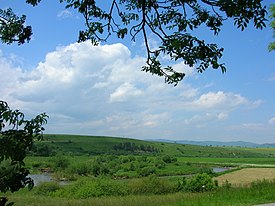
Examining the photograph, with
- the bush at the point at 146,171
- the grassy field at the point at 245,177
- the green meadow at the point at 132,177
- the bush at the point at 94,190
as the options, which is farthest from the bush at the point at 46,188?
the bush at the point at 146,171

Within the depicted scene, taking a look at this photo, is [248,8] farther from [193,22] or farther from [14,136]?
[14,136]

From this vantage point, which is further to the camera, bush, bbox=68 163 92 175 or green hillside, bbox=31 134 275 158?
green hillside, bbox=31 134 275 158

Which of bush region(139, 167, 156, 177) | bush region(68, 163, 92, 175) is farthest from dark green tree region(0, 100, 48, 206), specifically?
bush region(68, 163, 92, 175)

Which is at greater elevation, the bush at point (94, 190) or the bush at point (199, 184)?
the bush at point (199, 184)

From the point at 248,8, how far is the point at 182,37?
0.89 metres

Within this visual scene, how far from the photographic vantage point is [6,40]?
17.0 ft

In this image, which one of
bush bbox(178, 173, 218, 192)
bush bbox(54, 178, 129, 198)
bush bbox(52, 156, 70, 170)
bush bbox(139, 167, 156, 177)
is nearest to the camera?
bush bbox(178, 173, 218, 192)

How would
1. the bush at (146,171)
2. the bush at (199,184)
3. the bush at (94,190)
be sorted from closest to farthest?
1. the bush at (199,184)
2. the bush at (94,190)
3. the bush at (146,171)

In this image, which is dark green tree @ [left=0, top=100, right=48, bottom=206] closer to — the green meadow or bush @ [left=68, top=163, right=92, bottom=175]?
the green meadow

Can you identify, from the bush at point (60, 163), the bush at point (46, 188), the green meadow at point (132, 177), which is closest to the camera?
the green meadow at point (132, 177)

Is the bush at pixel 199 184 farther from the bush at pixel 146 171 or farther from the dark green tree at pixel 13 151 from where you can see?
the bush at pixel 146 171

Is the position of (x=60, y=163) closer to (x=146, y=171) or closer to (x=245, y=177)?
(x=146, y=171)

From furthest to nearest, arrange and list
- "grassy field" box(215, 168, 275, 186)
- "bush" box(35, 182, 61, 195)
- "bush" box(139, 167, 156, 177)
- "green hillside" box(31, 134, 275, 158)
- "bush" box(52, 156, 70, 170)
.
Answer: "green hillside" box(31, 134, 275, 158), "bush" box(52, 156, 70, 170), "bush" box(139, 167, 156, 177), "grassy field" box(215, 168, 275, 186), "bush" box(35, 182, 61, 195)

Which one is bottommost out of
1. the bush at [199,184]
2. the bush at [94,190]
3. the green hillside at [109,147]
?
the bush at [94,190]
